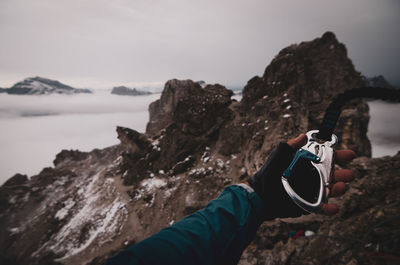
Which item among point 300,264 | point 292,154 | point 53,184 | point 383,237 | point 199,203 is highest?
point 292,154

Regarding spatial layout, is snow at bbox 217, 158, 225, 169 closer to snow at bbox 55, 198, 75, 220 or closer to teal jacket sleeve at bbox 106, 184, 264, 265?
teal jacket sleeve at bbox 106, 184, 264, 265

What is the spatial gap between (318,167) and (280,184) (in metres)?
0.69

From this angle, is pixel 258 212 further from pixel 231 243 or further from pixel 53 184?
pixel 53 184

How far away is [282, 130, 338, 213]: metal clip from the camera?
2564 millimetres

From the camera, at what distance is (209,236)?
231 cm

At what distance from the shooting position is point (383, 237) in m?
3.97

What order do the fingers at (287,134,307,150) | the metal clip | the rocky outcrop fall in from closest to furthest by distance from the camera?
the metal clip < the fingers at (287,134,307,150) < the rocky outcrop

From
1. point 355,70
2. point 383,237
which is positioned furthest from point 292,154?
point 355,70

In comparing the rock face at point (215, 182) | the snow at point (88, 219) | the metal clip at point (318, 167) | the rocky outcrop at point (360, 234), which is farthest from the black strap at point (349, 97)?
the snow at point (88, 219)

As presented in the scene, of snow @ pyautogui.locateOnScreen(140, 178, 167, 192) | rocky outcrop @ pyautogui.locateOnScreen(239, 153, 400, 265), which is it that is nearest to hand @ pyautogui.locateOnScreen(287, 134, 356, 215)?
rocky outcrop @ pyautogui.locateOnScreen(239, 153, 400, 265)

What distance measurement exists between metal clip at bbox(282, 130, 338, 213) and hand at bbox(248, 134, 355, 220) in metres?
0.28

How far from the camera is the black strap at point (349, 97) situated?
7.34ft

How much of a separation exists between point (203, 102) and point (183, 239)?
1297 inches

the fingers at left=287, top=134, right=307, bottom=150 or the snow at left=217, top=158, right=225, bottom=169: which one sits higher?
the fingers at left=287, top=134, right=307, bottom=150
